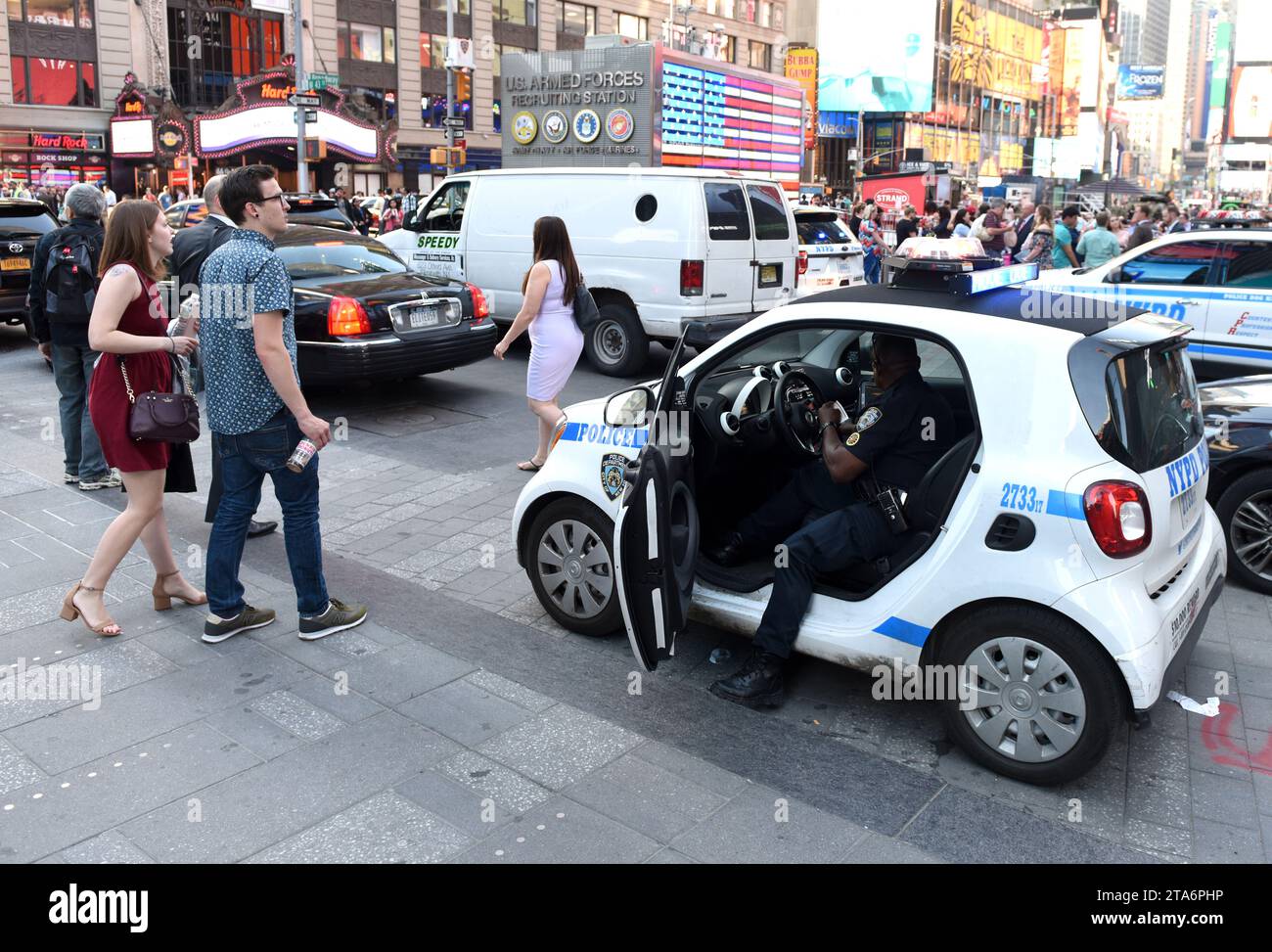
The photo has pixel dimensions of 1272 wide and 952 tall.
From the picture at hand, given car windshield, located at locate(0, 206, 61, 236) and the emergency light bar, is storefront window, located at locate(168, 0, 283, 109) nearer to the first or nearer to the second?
car windshield, located at locate(0, 206, 61, 236)

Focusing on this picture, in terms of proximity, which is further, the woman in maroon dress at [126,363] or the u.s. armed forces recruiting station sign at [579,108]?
the u.s. armed forces recruiting station sign at [579,108]

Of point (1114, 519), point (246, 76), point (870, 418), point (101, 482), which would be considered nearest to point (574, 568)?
point (870, 418)

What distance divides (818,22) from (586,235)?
7502 centimetres

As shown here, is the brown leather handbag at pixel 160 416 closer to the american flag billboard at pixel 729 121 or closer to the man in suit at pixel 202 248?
the man in suit at pixel 202 248

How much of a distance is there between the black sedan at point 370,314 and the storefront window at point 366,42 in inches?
1599

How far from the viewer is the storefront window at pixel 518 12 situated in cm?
5159

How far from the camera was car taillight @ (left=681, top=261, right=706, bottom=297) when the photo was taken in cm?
1098

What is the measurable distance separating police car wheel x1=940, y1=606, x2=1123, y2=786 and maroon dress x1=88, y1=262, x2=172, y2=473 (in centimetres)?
351

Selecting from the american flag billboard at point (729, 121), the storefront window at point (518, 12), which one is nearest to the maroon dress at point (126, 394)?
the american flag billboard at point (729, 121)

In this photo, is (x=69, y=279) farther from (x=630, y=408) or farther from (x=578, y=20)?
(x=578, y=20)

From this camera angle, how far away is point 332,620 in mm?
5016

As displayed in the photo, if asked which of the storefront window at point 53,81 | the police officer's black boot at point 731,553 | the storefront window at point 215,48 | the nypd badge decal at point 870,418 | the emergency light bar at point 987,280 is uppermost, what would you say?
the storefront window at point 215,48

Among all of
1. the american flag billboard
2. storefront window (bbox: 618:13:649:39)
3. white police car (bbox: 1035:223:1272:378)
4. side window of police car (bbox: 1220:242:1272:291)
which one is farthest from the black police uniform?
storefront window (bbox: 618:13:649:39)
